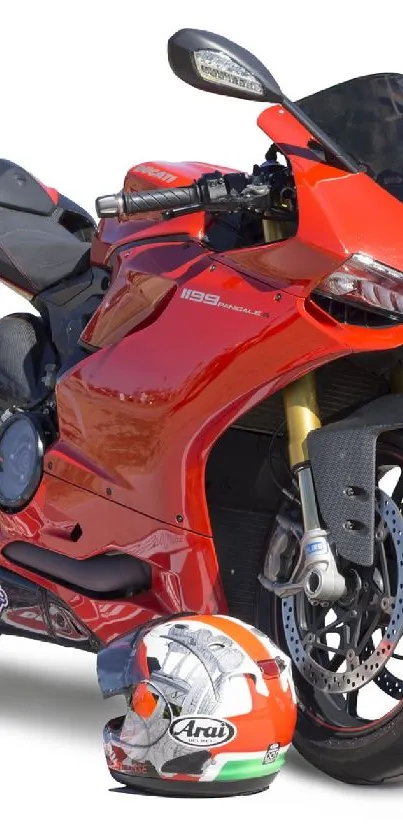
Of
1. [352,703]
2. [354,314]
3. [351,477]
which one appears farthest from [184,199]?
[352,703]

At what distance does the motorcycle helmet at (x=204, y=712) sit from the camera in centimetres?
385

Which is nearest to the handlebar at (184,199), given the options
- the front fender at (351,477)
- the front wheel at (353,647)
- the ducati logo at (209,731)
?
the front fender at (351,477)

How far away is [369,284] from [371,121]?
1.55 feet

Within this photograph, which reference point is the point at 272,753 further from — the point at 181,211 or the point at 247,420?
the point at 181,211

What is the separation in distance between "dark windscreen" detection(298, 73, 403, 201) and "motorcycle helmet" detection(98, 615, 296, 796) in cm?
113

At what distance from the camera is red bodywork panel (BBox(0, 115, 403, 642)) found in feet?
13.0

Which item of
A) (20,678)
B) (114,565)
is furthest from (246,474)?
(20,678)

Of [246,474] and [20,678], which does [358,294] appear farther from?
[20,678]

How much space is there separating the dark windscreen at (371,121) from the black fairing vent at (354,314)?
29cm

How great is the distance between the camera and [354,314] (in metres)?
4.02

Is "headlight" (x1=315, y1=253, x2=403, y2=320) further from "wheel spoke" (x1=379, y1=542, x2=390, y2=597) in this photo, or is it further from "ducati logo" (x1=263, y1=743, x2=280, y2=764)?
"ducati logo" (x1=263, y1=743, x2=280, y2=764)

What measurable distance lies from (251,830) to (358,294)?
1.28 metres

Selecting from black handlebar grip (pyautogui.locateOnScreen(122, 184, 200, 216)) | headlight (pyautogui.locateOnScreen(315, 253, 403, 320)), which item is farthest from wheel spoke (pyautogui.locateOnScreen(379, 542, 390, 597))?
black handlebar grip (pyautogui.locateOnScreen(122, 184, 200, 216))

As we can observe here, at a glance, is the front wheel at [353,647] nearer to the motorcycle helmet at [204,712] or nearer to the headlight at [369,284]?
the motorcycle helmet at [204,712]
